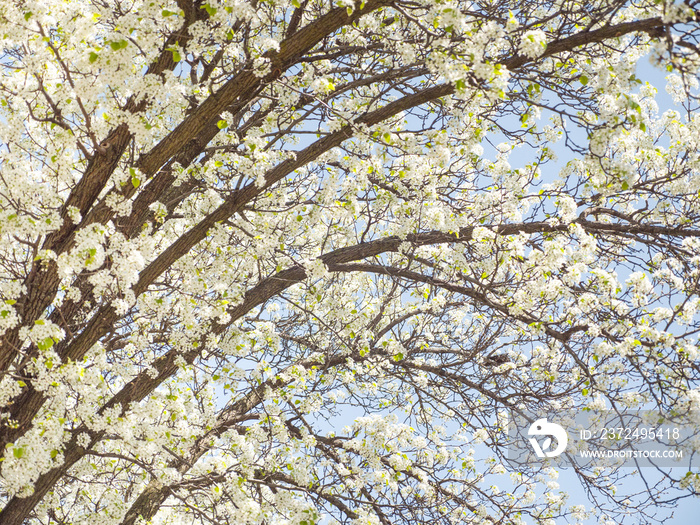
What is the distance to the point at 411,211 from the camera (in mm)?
5699

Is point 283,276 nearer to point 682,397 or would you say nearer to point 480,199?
point 480,199

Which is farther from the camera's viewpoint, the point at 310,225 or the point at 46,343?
the point at 310,225

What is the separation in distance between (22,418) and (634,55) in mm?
6712

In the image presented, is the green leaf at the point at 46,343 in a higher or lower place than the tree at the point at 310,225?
lower

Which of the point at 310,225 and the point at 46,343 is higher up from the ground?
the point at 310,225

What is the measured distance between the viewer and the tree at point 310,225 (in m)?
4.33

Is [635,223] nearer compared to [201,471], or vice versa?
[635,223]

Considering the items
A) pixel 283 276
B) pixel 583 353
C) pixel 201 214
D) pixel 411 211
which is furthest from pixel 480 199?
pixel 201 214

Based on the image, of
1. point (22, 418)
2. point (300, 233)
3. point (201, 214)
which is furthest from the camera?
point (300, 233)

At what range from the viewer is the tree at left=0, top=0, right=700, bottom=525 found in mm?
4328

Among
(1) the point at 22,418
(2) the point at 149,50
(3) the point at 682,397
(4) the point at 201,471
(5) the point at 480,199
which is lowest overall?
(1) the point at 22,418

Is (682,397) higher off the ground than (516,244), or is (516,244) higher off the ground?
(516,244)

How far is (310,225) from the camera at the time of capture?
19.8ft

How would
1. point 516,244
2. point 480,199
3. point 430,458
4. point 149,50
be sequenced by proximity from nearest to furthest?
point 149,50 < point 516,244 < point 480,199 < point 430,458
